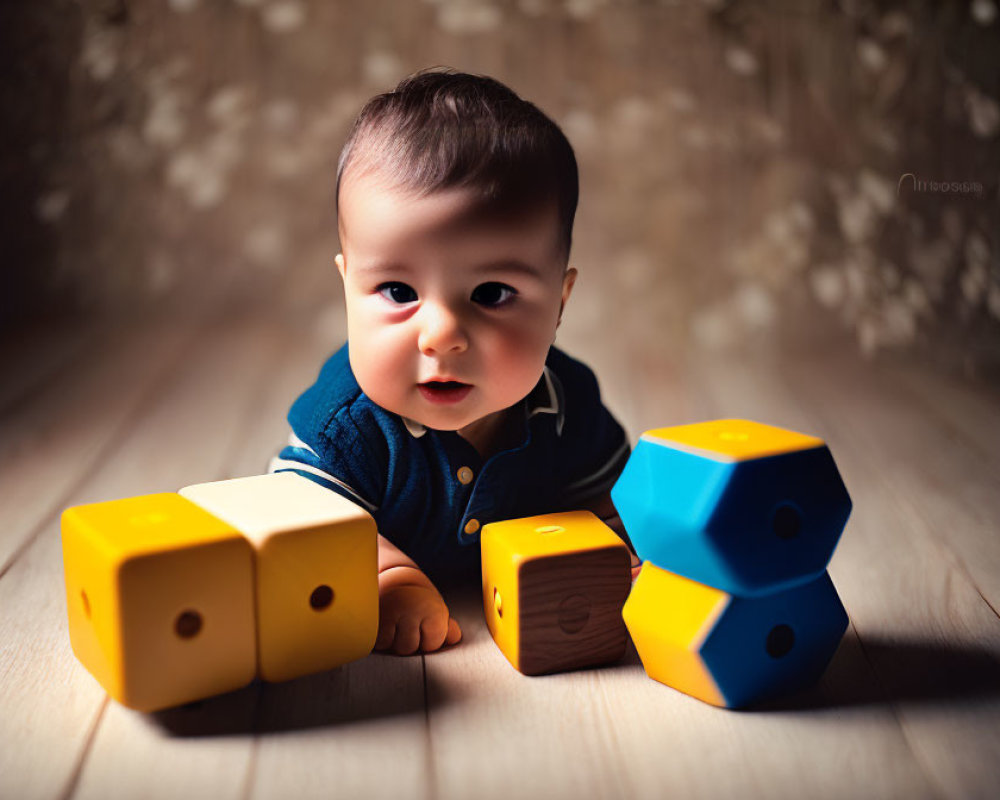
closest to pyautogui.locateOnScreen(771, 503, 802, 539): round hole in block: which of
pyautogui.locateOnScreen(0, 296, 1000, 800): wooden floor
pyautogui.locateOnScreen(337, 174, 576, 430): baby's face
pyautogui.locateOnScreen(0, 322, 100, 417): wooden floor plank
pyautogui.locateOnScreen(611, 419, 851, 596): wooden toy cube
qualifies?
pyautogui.locateOnScreen(611, 419, 851, 596): wooden toy cube

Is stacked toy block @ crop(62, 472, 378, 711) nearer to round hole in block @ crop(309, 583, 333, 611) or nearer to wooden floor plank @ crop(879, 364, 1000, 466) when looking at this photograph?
round hole in block @ crop(309, 583, 333, 611)

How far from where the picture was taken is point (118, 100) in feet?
7.29

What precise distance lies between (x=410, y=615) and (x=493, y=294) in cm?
Result: 30

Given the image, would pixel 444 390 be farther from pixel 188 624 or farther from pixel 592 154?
pixel 592 154

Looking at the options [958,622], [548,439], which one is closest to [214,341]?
Result: [548,439]

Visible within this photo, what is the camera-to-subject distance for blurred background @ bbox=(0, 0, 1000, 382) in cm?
217

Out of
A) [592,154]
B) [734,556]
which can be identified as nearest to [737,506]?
[734,556]

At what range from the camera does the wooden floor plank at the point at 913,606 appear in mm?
862

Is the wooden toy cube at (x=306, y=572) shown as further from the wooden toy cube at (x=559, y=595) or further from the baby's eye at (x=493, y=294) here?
the baby's eye at (x=493, y=294)

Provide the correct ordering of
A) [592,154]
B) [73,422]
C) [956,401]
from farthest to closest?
[592,154] → [956,401] → [73,422]

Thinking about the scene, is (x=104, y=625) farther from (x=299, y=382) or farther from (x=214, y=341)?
(x=214, y=341)

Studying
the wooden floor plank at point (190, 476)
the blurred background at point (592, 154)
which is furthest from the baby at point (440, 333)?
the blurred background at point (592, 154)

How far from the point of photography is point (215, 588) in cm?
86

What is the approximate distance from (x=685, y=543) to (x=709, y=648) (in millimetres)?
85
